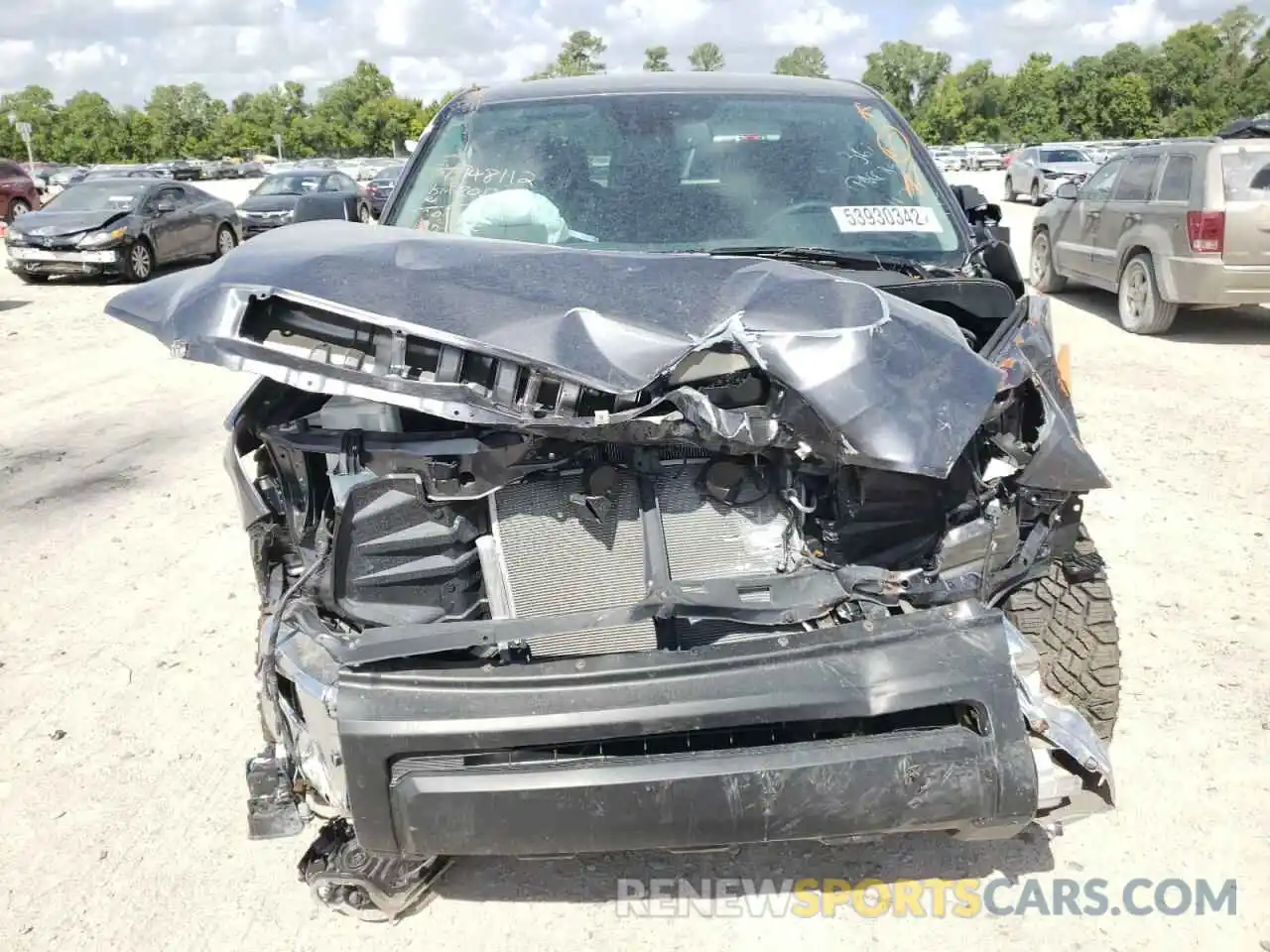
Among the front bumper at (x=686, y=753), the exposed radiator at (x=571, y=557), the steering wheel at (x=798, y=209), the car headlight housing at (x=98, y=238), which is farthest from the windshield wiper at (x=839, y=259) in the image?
the car headlight housing at (x=98, y=238)

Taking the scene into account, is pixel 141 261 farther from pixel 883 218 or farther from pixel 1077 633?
pixel 1077 633

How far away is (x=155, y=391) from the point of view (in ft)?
25.8

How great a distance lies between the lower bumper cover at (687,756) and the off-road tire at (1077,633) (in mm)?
768

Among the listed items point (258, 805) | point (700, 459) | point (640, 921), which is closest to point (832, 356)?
point (700, 459)

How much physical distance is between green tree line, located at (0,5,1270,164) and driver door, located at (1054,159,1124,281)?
44555 millimetres

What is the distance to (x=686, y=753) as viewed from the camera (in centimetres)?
205

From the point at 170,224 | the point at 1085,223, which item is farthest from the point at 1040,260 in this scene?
the point at 170,224

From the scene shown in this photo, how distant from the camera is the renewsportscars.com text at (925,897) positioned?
2.52m

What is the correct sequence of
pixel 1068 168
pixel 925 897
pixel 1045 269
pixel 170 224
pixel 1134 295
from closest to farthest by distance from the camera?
pixel 925 897, pixel 1134 295, pixel 1045 269, pixel 170 224, pixel 1068 168

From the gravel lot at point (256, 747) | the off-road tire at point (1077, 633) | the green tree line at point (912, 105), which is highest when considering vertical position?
the green tree line at point (912, 105)

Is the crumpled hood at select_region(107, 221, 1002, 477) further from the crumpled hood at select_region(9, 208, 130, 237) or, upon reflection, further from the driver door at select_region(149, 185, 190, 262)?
the driver door at select_region(149, 185, 190, 262)

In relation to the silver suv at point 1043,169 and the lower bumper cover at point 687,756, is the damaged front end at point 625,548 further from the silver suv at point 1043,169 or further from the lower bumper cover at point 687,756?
the silver suv at point 1043,169

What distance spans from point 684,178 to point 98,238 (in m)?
12.5

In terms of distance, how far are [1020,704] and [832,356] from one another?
0.85m
